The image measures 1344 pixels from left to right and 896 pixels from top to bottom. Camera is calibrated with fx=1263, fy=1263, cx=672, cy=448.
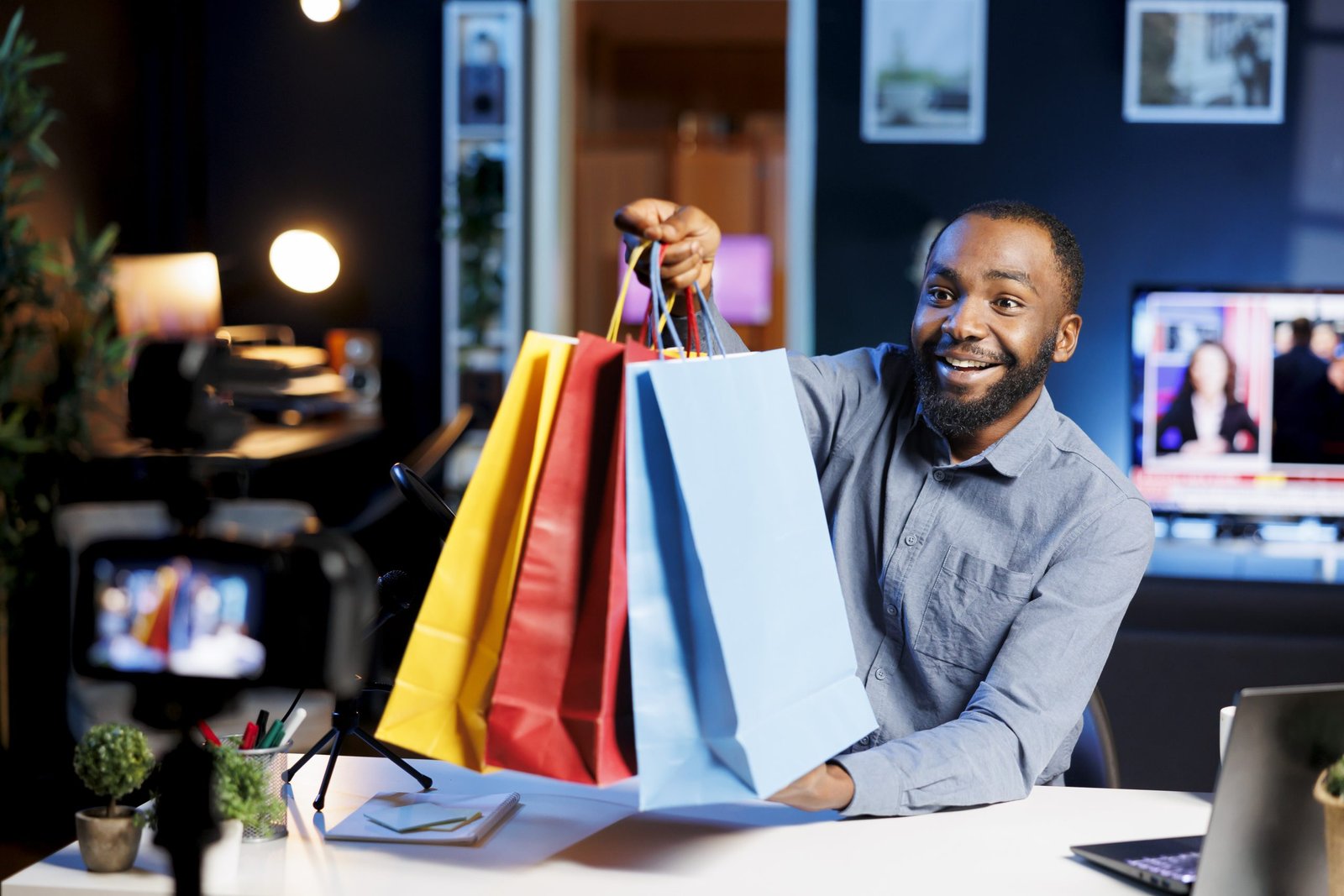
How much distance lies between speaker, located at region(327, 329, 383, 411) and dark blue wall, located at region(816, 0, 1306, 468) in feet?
6.93

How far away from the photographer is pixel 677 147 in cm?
679

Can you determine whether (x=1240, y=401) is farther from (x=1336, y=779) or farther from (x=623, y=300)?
(x=623, y=300)

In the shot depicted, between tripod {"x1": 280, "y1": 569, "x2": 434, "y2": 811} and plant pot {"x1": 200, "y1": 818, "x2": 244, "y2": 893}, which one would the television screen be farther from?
plant pot {"x1": 200, "y1": 818, "x2": 244, "y2": 893}

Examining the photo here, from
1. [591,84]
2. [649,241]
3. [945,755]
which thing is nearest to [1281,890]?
[945,755]

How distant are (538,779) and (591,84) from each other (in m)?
8.14

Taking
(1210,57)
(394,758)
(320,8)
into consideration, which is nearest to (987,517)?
(394,758)

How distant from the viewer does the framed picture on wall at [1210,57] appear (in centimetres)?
511

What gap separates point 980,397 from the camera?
1506 mm

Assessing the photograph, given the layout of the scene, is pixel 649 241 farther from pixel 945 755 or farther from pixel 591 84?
pixel 591 84

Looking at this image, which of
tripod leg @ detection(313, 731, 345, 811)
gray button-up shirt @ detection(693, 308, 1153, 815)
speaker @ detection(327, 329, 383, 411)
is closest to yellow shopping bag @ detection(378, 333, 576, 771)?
tripod leg @ detection(313, 731, 345, 811)

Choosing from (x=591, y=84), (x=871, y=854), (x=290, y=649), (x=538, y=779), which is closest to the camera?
(x=290, y=649)

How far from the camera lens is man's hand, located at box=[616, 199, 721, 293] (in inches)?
48.4

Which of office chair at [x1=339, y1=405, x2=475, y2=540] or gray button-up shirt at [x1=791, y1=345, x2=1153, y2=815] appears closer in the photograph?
gray button-up shirt at [x1=791, y1=345, x2=1153, y2=815]

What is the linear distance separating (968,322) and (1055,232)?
0.17 meters
